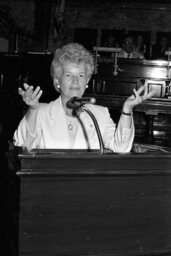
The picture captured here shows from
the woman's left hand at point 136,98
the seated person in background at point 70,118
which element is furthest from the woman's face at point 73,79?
the woman's left hand at point 136,98

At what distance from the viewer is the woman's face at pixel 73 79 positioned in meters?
2.22

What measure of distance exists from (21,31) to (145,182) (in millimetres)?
8178

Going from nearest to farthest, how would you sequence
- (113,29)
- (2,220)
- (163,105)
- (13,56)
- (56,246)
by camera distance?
(56,246), (2,220), (163,105), (13,56), (113,29)

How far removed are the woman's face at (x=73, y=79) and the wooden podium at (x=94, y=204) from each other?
0.80 metres

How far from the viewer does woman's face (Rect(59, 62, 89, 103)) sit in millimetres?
2223

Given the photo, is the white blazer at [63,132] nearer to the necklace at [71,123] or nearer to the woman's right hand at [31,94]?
the necklace at [71,123]

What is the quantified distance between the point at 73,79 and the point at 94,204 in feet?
3.09

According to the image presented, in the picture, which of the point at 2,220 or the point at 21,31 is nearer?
the point at 2,220

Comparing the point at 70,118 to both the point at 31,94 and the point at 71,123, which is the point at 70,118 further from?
the point at 31,94

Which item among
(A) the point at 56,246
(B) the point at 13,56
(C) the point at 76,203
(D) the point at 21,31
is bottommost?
(A) the point at 56,246

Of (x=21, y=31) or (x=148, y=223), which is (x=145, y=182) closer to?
(x=148, y=223)

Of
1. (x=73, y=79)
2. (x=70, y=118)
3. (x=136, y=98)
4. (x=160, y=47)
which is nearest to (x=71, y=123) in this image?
(x=70, y=118)

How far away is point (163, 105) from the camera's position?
4.95m

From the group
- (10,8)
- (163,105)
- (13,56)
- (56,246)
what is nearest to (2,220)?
(56,246)
